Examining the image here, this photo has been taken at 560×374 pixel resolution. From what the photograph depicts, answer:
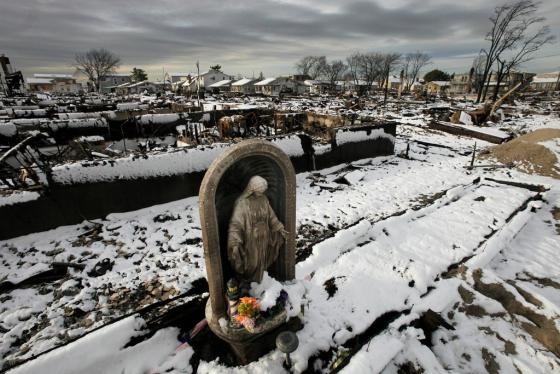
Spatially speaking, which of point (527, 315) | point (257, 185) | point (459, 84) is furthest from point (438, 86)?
point (257, 185)

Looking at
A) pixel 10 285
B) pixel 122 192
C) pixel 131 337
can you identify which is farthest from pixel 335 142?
pixel 10 285

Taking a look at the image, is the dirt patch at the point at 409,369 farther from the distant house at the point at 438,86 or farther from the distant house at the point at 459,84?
the distant house at the point at 459,84

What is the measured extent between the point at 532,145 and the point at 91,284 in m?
16.1

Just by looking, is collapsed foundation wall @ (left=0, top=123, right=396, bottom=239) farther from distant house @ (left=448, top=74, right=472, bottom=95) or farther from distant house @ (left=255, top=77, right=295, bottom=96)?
distant house @ (left=448, top=74, right=472, bottom=95)

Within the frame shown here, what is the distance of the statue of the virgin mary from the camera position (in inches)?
124

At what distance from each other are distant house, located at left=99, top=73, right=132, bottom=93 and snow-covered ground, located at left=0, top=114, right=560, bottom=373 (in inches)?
4271

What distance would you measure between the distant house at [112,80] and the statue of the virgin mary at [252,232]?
111814 mm

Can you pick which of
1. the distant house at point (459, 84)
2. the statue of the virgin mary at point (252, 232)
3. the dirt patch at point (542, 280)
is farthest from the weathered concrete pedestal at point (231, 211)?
the distant house at point (459, 84)

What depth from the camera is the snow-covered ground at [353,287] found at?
350 cm

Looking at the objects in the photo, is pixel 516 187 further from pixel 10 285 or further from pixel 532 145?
pixel 10 285

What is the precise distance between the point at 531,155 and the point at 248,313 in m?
13.8

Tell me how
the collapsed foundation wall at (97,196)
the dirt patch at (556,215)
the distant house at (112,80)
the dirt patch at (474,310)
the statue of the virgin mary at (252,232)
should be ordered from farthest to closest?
1. the distant house at (112,80)
2. the dirt patch at (556,215)
3. the collapsed foundation wall at (97,196)
4. the dirt patch at (474,310)
5. the statue of the virgin mary at (252,232)

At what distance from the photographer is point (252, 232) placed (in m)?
3.24

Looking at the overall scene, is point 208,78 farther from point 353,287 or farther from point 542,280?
point 542,280
